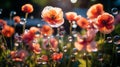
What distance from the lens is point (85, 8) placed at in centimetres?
722

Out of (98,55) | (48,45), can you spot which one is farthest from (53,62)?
(98,55)

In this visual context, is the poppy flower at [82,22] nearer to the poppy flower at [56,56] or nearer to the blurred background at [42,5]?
the poppy flower at [56,56]

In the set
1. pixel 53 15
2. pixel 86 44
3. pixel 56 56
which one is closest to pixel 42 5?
pixel 53 15

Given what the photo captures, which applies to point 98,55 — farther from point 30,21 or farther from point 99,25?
point 30,21

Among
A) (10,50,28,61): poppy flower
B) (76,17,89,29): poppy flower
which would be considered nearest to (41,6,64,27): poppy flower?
(76,17,89,29): poppy flower

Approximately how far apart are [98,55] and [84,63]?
105 mm

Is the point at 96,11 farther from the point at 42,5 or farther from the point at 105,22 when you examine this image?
the point at 42,5

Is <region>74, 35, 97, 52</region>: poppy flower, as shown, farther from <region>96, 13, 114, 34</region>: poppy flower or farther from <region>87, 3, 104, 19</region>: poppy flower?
<region>87, 3, 104, 19</region>: poppy flower

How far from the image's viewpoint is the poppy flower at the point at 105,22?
7.21 ft

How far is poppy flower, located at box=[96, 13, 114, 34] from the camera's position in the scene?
86.5 inches

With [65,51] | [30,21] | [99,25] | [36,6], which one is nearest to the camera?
[99,25]

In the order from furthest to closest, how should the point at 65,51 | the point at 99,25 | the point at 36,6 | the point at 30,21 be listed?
the point at 30,21 < the point at 36,6 < the point at 65,51 < the point at 99,25

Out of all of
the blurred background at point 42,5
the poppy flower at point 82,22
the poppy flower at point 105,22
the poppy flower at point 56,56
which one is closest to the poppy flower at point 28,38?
the poppy flower at point 56,56

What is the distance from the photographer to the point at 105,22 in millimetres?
2213
